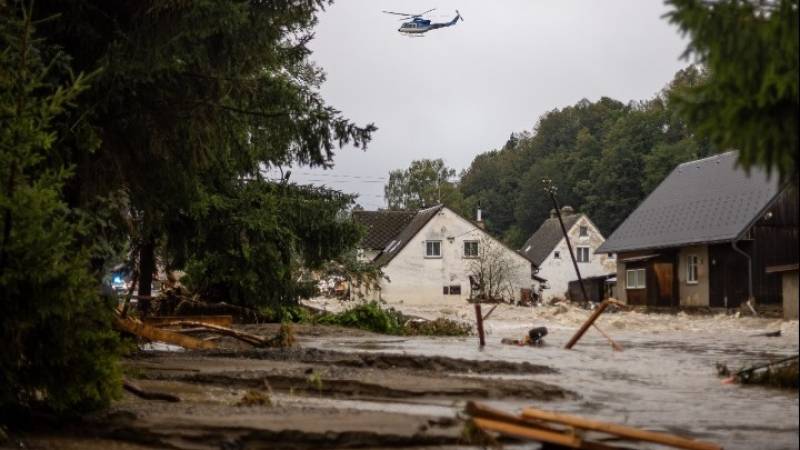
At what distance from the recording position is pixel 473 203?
131m

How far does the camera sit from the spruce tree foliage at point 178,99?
12578mm

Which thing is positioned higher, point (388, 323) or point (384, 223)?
point (384, 223)

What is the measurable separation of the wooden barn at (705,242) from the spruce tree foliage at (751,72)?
38403 millimetres

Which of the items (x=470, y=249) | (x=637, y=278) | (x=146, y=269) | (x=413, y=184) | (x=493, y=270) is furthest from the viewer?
(x=413, y=184)

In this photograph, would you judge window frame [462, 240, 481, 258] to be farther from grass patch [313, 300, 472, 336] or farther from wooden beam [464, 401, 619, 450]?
wooden beam [464, 401, 619, 450]

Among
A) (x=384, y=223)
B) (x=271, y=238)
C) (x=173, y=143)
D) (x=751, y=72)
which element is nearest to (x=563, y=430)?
(x=751, y=72)

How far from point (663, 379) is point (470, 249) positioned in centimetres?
6138

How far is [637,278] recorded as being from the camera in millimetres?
57438

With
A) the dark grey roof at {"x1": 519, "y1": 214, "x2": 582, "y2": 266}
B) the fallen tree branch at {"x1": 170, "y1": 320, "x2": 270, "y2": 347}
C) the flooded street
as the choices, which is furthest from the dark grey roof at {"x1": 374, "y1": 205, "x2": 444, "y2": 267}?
the fallen tree branch at {"x1": 170, "y1": 320, "x2": 270, "y2": 347}

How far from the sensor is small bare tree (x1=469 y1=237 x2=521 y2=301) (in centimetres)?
7356

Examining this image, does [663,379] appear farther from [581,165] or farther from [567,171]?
[567,171]

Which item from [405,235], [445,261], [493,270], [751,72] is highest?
[405,235]

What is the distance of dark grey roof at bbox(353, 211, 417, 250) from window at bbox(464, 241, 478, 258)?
708 cm

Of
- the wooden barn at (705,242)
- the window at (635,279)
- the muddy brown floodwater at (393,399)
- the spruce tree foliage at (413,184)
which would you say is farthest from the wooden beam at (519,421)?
the spruce tree foliage at (413,184)
